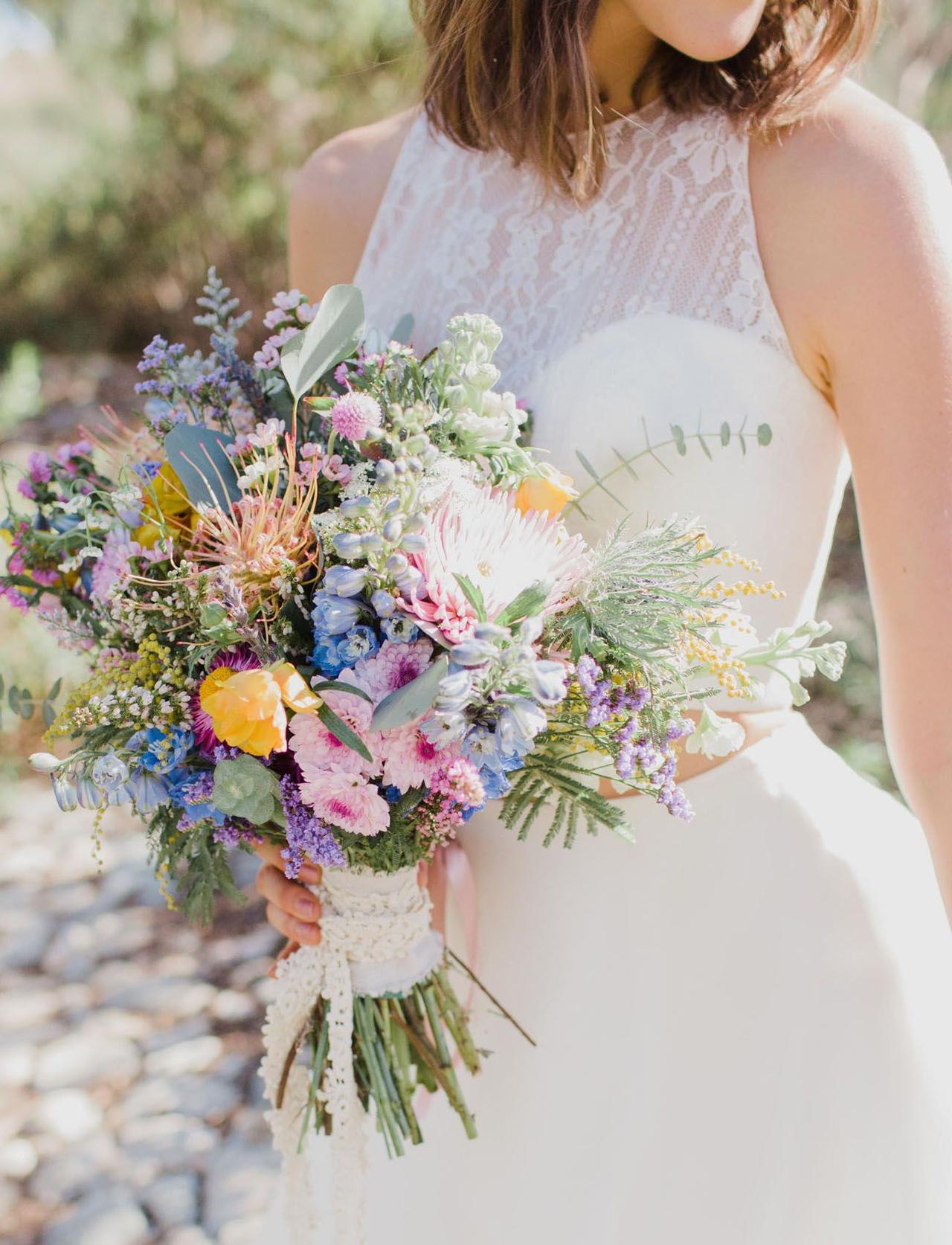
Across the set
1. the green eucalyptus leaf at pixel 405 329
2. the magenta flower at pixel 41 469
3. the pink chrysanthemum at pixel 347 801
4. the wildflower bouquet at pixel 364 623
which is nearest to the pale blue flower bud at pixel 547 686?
the wildflower bouquet at pixel 364 623

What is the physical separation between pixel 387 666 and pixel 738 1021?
0.78 meters

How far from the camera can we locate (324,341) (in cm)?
113

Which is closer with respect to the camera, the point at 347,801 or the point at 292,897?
the point at 347,801

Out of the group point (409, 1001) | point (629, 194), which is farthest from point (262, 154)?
point (409, 1001)

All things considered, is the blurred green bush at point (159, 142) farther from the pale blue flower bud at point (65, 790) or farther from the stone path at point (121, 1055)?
the pale blue flower bud at point (65, 790)

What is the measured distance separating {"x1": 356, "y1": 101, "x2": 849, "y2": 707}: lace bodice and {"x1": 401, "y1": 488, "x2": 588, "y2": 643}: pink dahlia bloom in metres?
0.27

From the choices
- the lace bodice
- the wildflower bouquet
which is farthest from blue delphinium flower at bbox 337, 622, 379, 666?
the lace bodice

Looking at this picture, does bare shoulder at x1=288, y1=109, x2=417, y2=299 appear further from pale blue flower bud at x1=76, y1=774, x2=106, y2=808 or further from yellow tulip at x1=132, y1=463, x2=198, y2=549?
pale blue flower bud at x1=76, y1=774, x2=106, y2=808

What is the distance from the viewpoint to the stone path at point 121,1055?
2547mm

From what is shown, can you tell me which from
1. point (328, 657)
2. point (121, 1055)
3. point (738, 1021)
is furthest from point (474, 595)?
point (121, 1055)

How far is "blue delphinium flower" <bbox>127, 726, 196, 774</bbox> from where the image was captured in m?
1.10

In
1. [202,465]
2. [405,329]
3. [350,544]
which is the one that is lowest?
[350,544]

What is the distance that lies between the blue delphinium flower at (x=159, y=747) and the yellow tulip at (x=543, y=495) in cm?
40

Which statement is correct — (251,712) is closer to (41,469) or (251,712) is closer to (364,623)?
(364,623)
